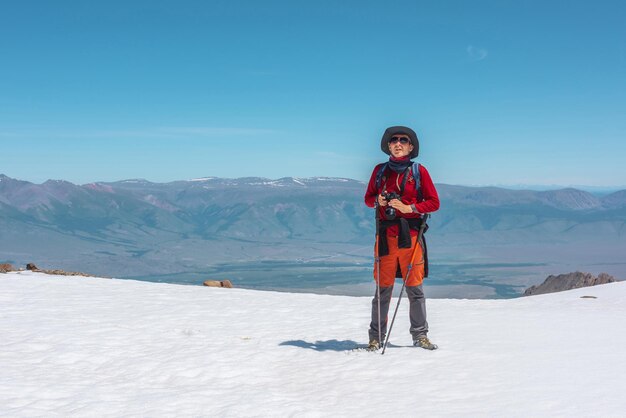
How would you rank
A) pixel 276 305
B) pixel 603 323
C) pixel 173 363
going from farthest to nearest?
pixel 276 305 < pixel 603 323 < pixel 173 363

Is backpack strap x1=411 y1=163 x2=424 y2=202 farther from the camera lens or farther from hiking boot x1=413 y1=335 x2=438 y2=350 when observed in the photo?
hiking boot x1=413 y1=335 x2=438 y2=350

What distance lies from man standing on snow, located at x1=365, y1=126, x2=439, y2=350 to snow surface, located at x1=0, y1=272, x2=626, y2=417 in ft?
2.10

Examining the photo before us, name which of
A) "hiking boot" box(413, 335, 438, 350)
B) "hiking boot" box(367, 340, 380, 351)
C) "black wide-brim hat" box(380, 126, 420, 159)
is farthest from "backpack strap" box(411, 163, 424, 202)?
"hiking boot" box(367, 340, 380, 351)

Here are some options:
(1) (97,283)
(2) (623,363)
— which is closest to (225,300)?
(1) (97,283)

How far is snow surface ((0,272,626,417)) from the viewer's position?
6.61m

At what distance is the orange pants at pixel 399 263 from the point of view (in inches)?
363

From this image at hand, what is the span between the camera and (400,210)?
29.1ft

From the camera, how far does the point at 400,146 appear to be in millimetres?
8977

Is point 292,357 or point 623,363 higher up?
point 623,363

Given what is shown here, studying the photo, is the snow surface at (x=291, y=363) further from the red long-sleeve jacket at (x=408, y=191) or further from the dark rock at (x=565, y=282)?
the dark rock at (x=565, y=282)

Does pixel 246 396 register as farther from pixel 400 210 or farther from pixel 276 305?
pixel 276 305

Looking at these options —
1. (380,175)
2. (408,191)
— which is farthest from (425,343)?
(380,175)

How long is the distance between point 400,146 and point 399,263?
1.95 m

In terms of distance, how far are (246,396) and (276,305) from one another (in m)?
8.34
